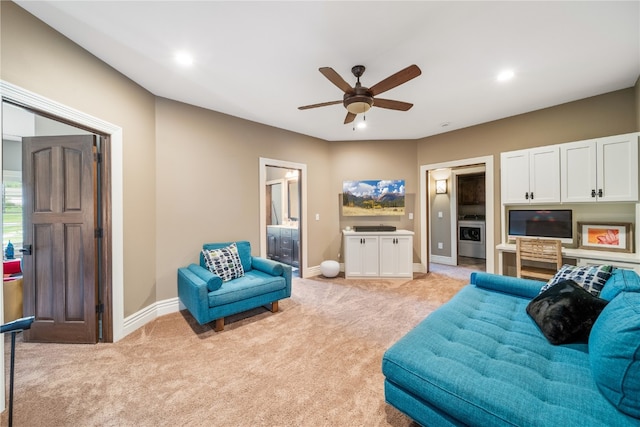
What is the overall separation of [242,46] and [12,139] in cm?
381

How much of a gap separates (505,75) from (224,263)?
3.81m

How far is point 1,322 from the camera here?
62.0 inches

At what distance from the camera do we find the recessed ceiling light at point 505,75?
2615 millimetres

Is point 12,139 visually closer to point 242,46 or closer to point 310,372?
point 242,46

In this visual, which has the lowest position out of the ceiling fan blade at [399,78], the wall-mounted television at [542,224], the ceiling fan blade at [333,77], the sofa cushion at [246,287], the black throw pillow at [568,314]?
the sofa cushion at [246,287]

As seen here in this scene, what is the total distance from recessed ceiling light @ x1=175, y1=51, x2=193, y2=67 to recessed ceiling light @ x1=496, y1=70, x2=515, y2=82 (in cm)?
314

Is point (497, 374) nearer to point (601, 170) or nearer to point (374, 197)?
point (601, 170)

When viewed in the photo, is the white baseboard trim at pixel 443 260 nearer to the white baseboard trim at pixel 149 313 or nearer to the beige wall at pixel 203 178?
the beige wall at pixel 203 178

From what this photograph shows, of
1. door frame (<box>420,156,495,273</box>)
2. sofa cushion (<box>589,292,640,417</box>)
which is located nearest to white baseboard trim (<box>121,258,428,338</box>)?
sofa cushion (<box>589,292,640,417</box>)

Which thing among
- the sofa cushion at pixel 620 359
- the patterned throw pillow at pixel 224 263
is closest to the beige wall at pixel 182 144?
the patterned throw pillow at pixel 224 263

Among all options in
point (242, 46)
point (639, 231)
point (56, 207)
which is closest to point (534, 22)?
point (242, 46)

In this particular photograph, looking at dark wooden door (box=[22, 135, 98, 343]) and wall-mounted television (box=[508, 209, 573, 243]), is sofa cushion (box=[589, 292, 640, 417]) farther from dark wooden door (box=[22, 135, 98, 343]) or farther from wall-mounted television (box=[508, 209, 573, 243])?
dark wooden door (box=[22, 135, 98, 343])

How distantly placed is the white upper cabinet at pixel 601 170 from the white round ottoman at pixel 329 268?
3.40 meters

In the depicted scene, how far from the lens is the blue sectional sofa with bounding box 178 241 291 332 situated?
100 inches
